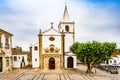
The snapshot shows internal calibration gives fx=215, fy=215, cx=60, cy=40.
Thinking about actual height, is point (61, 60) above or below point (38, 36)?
below

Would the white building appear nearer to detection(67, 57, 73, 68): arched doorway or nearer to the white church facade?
the white church facade

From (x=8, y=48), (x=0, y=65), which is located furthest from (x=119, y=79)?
(x=8, y=48)

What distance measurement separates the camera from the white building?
36469 millimetres

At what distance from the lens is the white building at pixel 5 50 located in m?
36.5

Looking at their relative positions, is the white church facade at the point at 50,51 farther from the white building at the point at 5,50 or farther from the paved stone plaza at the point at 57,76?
the paved stone plaza at the point at 57,76

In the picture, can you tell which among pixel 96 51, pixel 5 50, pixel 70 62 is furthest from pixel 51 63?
pixel 96 51

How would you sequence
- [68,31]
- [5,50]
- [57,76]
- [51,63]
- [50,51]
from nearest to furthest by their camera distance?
[57,76], [5,50], [51,63], [50,51], [68,31]

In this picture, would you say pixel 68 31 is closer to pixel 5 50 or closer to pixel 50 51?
pixel 50 51

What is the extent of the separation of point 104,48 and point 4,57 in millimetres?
17656

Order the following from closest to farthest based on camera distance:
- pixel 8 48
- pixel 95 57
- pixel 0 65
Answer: pixel 0 65
pixel 95 57
pixel 8 48

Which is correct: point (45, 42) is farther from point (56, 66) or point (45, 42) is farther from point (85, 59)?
point (85, 59)

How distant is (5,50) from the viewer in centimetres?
3925

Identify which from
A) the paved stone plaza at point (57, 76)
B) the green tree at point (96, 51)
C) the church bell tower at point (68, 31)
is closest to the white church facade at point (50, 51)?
the church bell tower at point (68, 31)

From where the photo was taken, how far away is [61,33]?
48.6 metres
